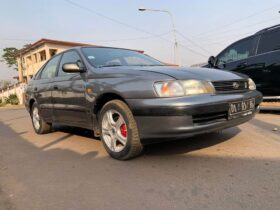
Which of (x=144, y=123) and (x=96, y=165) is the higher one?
(x=144, y=123)

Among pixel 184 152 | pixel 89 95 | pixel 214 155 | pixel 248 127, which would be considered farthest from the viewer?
pixel 248 127

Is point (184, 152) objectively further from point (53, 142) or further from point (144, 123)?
point (53, 142)

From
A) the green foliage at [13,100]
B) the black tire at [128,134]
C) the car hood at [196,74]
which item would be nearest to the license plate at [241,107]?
the car hood at [196,74]

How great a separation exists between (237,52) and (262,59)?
841 mm

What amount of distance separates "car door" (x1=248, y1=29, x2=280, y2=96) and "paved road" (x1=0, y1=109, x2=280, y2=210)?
2.06m

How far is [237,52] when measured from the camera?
7.16 metres

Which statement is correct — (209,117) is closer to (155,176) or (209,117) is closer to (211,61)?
(155,176)

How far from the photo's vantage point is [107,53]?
15.1 ft

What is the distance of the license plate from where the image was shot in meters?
3.34

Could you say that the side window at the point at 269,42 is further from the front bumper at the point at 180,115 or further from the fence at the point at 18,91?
the fence at the point at 18,91

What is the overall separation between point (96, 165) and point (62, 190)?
74cm

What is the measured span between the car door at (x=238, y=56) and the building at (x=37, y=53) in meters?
22.6

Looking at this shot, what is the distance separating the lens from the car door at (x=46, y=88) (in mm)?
5158

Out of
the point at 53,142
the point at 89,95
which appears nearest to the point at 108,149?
the point at 89,95
